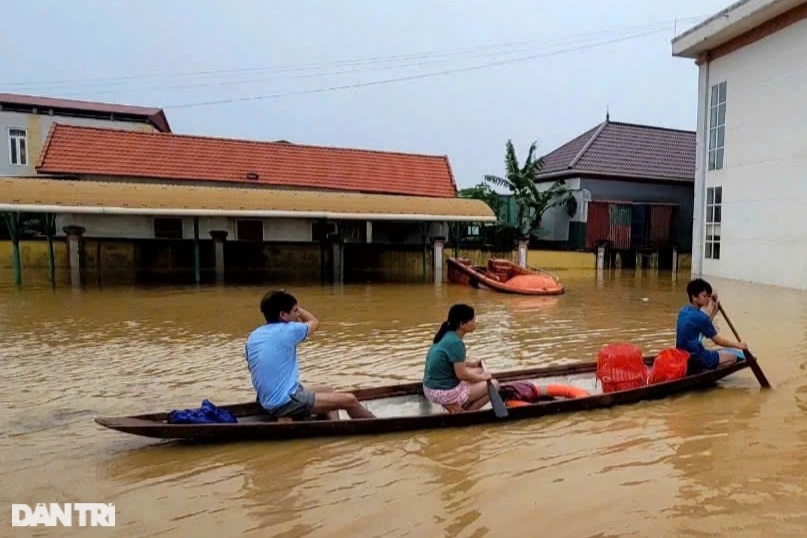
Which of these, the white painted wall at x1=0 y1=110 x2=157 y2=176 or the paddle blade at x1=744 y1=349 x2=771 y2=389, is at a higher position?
the white painted wall at x1=0 y1=110 x2=157 y2=176

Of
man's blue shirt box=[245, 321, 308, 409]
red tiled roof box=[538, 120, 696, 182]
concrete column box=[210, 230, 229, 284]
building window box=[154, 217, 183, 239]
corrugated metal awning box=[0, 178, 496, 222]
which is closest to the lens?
man's blue shirt box=[245, 321, 308, 409]

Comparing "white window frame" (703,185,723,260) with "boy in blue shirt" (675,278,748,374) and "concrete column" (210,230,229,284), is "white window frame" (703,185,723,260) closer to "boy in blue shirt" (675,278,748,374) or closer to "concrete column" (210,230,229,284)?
"boy in blue shirt" (675,278,748,374)

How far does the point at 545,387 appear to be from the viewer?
19.2 feet

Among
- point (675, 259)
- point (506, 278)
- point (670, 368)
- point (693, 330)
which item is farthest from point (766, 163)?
point (670, 368)

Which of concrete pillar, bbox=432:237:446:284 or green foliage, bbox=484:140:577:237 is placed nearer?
concrete pillar, bbox=432:237:446:284

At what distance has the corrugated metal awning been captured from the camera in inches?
619

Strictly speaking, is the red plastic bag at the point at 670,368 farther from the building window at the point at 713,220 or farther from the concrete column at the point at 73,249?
the concrete column at the point at 73,249

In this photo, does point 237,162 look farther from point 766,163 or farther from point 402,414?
point 402,414

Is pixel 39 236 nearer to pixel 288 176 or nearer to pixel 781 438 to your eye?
pixel 288 176

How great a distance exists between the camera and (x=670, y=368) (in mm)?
6156

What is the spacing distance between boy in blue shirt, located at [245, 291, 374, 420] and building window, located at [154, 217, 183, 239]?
17.9 m

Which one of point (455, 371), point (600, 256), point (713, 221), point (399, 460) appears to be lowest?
point (399, 460)

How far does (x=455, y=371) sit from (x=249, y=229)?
18322mm

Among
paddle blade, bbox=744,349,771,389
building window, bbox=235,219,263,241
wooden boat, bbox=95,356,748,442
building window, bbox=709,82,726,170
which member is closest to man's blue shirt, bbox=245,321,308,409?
wooden boat, bbox=95,356,748,442
